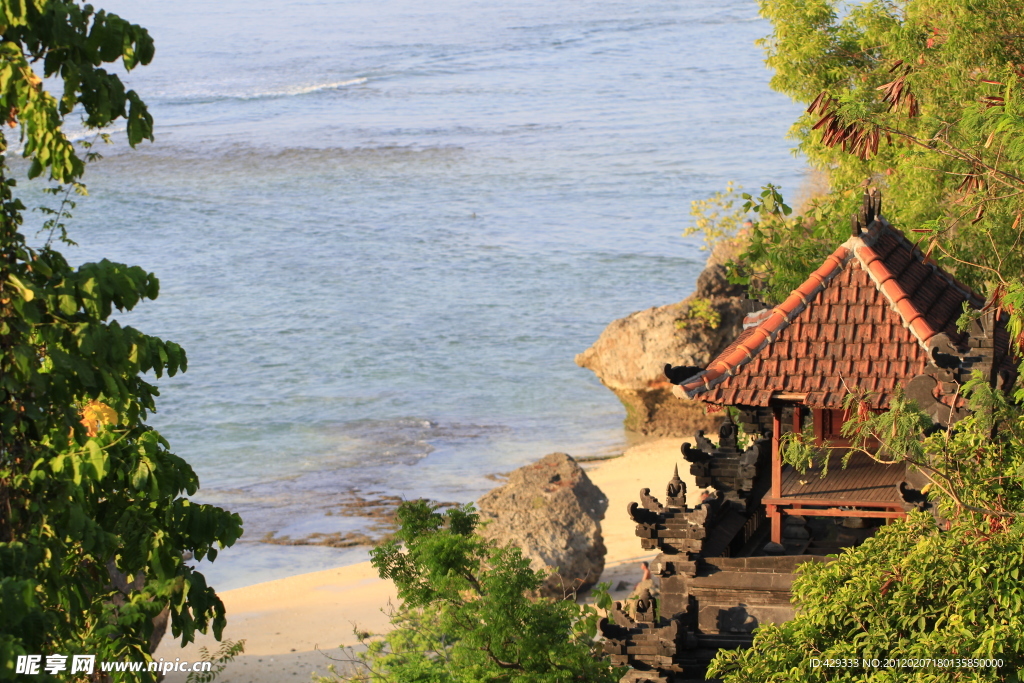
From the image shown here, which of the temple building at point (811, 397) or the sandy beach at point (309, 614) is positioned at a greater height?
the temple building at point (811, 397)

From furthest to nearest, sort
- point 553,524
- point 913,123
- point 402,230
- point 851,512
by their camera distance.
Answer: point 402,230
point 913,123
point 553,524
point 851,512

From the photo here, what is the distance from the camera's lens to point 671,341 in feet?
79.7

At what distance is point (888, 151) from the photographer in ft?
61.2

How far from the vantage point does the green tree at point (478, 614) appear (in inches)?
343

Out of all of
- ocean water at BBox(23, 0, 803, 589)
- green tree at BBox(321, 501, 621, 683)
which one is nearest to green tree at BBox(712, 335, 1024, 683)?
green tree at BBox(321, 501, 621, 683)

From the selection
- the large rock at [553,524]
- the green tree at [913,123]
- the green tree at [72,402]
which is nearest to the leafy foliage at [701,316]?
the green tree at [913,123]

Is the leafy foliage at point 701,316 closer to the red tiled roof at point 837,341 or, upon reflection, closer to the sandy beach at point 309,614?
the sandy beach at point 309,614

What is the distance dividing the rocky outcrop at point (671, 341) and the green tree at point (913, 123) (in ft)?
16.5

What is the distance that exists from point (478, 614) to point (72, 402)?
382cm

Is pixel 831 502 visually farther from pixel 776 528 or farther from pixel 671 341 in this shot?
pixel 671 341

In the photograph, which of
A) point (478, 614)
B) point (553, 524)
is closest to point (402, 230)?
point (553, 524)

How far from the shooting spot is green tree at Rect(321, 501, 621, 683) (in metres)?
8.71

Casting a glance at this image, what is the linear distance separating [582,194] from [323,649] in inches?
1547

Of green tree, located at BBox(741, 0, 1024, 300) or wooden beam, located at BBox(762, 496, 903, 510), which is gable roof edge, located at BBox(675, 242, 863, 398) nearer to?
green tree, located at BBox(741, 0, 1024, 300)
